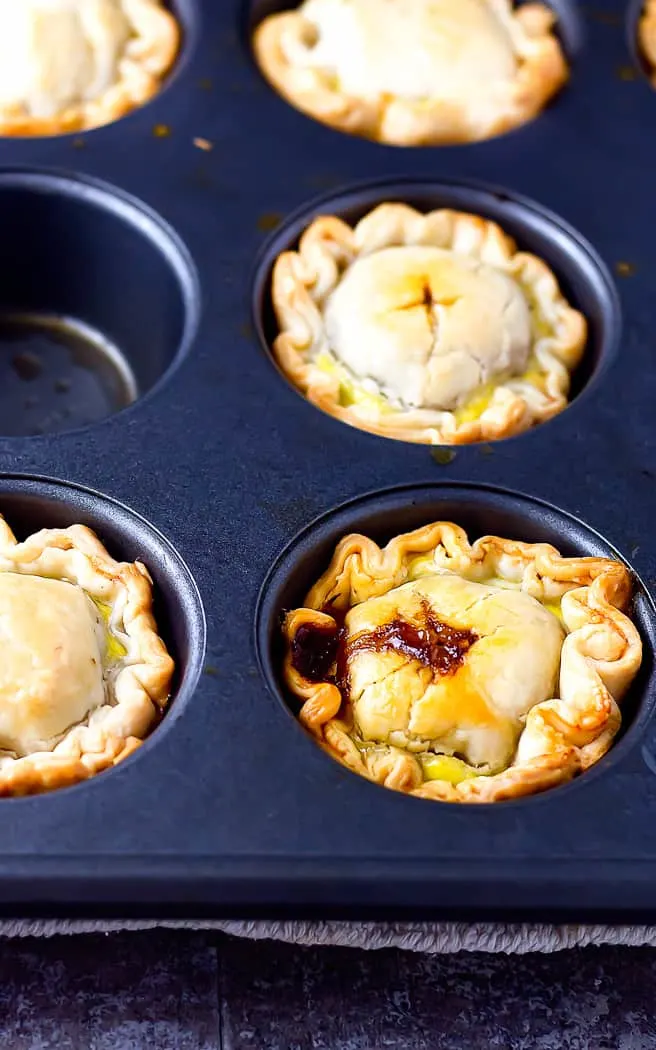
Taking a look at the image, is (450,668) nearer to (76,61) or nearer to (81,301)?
(81,301)

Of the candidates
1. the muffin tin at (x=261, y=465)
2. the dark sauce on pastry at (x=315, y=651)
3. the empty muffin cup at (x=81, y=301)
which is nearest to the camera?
the muffin tin at (x=261, y=465)

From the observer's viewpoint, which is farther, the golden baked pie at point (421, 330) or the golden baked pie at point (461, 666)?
the golden baked pie at point (421, 330)

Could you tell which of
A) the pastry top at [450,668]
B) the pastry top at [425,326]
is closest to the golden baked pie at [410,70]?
the pastry top at [425,326]

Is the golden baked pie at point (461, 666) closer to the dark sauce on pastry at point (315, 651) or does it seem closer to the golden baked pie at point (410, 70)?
the dark sauce on pastry at point (315, 651)

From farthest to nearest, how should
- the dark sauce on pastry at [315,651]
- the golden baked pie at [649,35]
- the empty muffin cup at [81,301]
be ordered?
the golden baked pie at [649,35] → the empty muffin cup at [81,301] → the dark sauce on pastry at [315,651]

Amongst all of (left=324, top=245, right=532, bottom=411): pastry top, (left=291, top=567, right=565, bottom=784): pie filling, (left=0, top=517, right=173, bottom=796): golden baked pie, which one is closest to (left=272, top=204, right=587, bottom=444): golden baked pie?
(left=324, top=245, right=532, bottom=411): pastry top

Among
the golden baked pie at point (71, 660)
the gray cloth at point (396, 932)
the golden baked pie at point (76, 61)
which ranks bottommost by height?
the gray cloth at point (396, 932)

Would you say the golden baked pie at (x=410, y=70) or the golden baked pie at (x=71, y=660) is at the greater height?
the golden baked pie at (x=410, y=70)

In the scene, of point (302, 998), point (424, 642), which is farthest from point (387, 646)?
point (302, 998)
